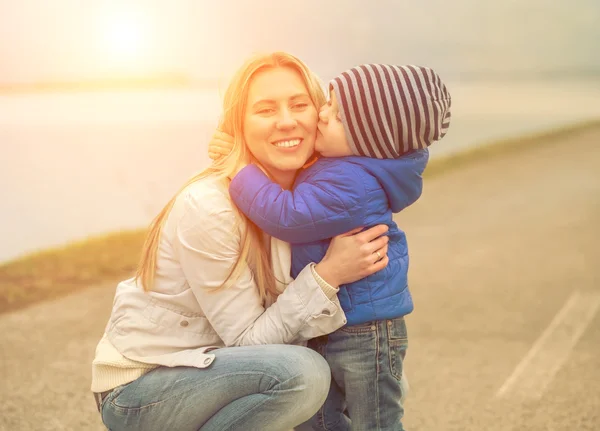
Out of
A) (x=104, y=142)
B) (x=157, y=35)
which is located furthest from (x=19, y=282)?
(x=157, y=35)

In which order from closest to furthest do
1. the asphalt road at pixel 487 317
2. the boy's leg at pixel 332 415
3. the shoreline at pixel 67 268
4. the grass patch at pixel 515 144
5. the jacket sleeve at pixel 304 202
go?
the jacket sleeve at pixel 304 202
the boy's leg at pixel 332 415
the asphalt road at pixel 487 317
the shoreline at pixel 67 268
the grass patch at pixel 515 144

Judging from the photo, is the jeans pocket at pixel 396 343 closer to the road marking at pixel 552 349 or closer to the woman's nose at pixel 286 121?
the woman's nose at pixel 286 121

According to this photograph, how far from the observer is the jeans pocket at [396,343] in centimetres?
151

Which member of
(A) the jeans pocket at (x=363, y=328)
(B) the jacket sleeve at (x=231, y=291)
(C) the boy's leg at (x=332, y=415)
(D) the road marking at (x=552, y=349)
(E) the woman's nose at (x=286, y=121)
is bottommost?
(D) the road marking at (x=552, y=349)

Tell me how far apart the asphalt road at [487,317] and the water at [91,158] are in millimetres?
331

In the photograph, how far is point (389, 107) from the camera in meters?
1.40

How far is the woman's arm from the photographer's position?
1.44 metres

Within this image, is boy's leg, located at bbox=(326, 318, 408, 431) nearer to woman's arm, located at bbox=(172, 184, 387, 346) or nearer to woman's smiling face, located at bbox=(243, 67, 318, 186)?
woman's arm, located at bbox=(172, 184, 387, 346)

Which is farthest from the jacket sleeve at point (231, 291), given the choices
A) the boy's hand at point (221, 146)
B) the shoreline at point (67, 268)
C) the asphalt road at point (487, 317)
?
the shoreline at point (67, 268)

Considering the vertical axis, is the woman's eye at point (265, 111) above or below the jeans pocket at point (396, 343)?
above

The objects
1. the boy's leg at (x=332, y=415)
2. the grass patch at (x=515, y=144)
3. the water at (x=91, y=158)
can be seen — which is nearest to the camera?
the boy's leg at (x=332, y=415)

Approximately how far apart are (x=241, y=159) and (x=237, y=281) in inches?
10.0

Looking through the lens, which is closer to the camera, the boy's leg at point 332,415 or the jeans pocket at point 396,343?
the jeans pocket at point 396,343

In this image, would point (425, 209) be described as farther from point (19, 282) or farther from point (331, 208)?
point (331, 208)
